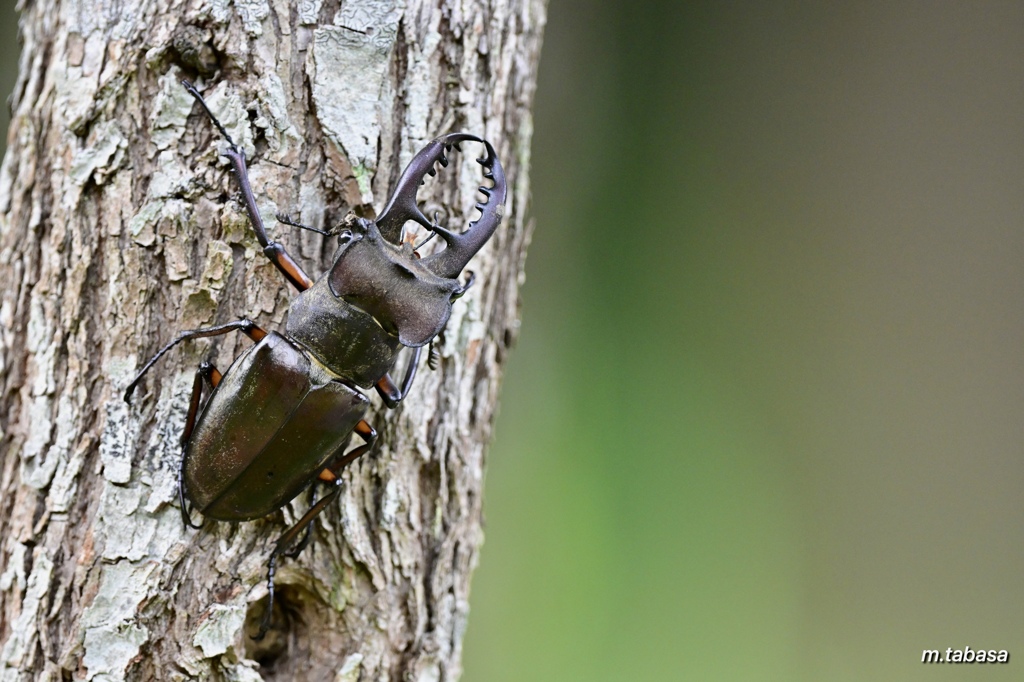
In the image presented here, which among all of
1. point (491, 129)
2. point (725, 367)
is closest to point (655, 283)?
point (725, 367)

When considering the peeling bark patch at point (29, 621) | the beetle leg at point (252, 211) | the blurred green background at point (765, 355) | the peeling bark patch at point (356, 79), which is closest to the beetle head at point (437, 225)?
the peeling bark patch at point (356, 79)

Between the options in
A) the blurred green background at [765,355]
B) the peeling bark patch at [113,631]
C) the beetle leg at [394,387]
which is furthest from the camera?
the blurred green background at [765,355]

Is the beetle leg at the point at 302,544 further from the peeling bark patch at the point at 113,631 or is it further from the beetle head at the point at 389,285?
the beetle head at the point at 389,285

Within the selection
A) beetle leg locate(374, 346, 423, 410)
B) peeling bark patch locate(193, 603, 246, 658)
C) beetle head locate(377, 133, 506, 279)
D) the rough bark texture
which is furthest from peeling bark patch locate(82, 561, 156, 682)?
beetle head locate(377, 133, 506, 279)

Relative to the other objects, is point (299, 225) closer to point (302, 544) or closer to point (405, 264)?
point (405, 264)

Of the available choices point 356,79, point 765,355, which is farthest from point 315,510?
point 765,355
